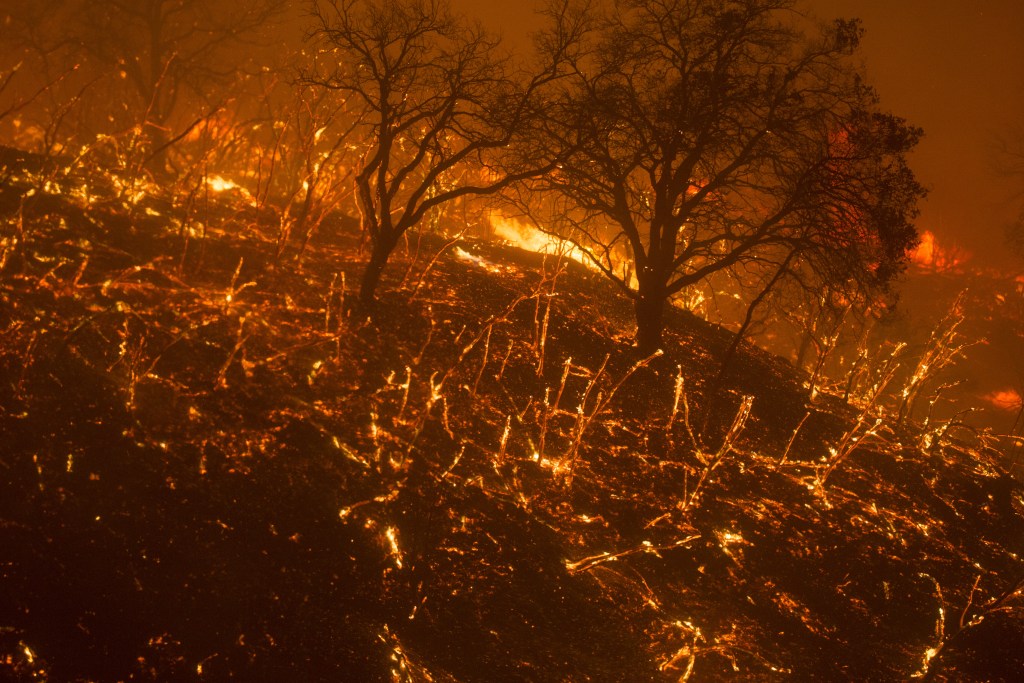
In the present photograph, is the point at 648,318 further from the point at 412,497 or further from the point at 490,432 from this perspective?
the point at 412,497

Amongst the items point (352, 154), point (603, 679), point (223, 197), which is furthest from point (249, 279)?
point (352, 154)

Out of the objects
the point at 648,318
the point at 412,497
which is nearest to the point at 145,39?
the point at 648,318

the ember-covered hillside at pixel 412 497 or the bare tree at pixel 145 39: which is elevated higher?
the bare tree at pixel 145 39

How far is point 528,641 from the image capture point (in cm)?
565

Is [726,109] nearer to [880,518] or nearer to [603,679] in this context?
[880,518]

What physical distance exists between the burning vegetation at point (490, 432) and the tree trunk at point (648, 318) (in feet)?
0.20

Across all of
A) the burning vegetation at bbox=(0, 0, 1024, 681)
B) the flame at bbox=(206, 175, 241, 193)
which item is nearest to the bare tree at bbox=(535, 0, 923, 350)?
the burning vegetation at bbox=(0, 0, 1024, 681)

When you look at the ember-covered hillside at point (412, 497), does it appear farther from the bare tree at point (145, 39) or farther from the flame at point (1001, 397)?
the flame at point (1001, 397)

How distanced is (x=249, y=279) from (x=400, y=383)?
9.89 feet

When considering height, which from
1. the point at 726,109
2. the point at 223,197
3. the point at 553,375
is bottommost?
the point at 553,375

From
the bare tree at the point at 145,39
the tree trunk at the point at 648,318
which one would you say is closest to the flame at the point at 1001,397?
the tree trunk at the point at 648,318

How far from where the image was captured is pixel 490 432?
8.48 metres

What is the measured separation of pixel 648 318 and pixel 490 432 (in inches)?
166

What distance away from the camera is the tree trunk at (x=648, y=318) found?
37.5ft
